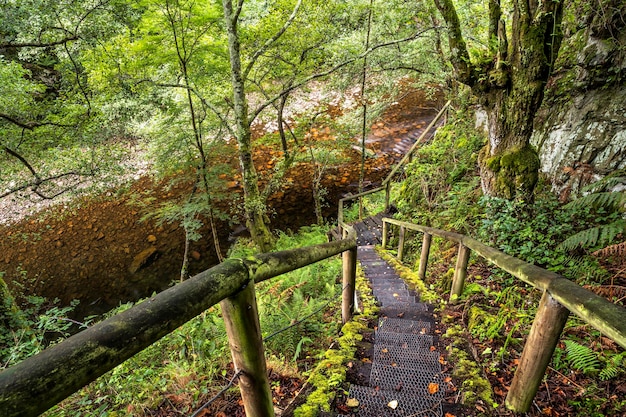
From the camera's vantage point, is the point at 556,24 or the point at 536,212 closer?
the point at 556,24

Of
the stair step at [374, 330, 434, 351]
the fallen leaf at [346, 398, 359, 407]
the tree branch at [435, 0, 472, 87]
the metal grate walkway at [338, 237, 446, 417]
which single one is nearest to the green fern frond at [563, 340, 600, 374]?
the metal grate walkway at [338, 237, 446, 417]

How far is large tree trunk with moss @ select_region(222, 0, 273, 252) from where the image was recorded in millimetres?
7777

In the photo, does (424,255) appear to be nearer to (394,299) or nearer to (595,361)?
(394,299)

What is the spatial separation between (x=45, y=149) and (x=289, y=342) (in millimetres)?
9385

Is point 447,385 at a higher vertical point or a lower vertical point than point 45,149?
lower

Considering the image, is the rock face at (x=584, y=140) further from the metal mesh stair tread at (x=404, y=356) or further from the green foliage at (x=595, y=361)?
the metal mesh stair tread at (x=404, y=356)

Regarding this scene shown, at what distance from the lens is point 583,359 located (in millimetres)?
2645

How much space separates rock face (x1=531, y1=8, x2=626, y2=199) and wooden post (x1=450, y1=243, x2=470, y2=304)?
109 inches

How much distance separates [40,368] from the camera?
33.4 inches

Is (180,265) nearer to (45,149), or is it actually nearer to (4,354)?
(45,149)

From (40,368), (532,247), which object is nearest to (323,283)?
(532,247)

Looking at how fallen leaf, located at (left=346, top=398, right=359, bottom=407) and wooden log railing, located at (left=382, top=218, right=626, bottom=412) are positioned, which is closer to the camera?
wooden log railing, located at (left=382, top=218, right=626, bottom=412)

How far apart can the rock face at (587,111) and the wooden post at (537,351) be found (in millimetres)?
4279

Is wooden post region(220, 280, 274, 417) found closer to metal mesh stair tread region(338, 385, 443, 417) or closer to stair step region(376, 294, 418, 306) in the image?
metal mesh stair tread region(338, 385, 443, 417)
